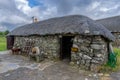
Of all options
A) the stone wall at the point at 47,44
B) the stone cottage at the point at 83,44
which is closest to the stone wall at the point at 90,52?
the stone cottage at the point at 83,44

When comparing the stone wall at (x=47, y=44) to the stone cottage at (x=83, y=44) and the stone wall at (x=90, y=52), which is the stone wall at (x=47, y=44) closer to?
the stone cottage at (x=83, y=44)

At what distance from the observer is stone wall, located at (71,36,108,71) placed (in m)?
8.71

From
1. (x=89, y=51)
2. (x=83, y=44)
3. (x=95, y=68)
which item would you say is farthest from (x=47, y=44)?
(x=95, y=68)

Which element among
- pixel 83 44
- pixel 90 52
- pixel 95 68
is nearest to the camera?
pixel 95 68

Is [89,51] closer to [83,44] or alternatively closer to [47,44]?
[83,44]

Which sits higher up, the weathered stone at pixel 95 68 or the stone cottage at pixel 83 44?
the stone cottage at pixel 83 44

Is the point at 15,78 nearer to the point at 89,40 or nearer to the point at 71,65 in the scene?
the point at 71,65

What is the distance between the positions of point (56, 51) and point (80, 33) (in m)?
2.91

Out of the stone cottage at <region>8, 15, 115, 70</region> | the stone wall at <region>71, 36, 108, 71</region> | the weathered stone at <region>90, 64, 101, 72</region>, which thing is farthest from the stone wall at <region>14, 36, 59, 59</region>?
the weathered stone at <region>90, 64, 101, 72</region>

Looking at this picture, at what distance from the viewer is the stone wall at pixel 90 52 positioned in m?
8.71

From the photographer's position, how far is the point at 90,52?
898 centimetres

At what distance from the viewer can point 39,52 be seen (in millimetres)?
11852

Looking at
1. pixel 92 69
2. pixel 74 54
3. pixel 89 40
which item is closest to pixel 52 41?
pixel 74 54

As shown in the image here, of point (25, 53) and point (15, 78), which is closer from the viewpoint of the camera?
point (15, 78)
